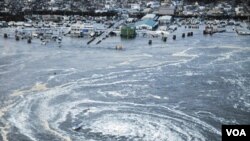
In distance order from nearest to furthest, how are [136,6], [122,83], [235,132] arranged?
[235,132] < [122,83] < [136,6]

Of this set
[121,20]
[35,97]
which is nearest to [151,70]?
[35,97]

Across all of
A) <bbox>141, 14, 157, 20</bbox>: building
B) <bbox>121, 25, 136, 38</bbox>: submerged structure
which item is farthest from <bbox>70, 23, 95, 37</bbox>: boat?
<bbox>141, 14, 157, 20</bbox>: building

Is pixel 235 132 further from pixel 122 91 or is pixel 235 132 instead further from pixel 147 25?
pixel 147 25

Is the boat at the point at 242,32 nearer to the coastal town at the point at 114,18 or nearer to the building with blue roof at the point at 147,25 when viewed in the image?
the coastal town at the point at 114,18

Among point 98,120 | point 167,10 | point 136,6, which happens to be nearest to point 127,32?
point 167,10

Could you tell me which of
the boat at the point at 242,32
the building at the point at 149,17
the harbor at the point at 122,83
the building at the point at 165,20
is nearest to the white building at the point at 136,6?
the building at the point at 149,17

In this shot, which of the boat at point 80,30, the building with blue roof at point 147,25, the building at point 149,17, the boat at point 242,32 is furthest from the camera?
the building at point 149,17

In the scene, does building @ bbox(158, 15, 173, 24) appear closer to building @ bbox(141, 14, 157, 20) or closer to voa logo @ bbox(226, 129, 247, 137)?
building @ bbox(141, 14, 157, 20)

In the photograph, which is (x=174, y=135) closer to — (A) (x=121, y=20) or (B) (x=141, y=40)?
(B) (x=141, y=40)
